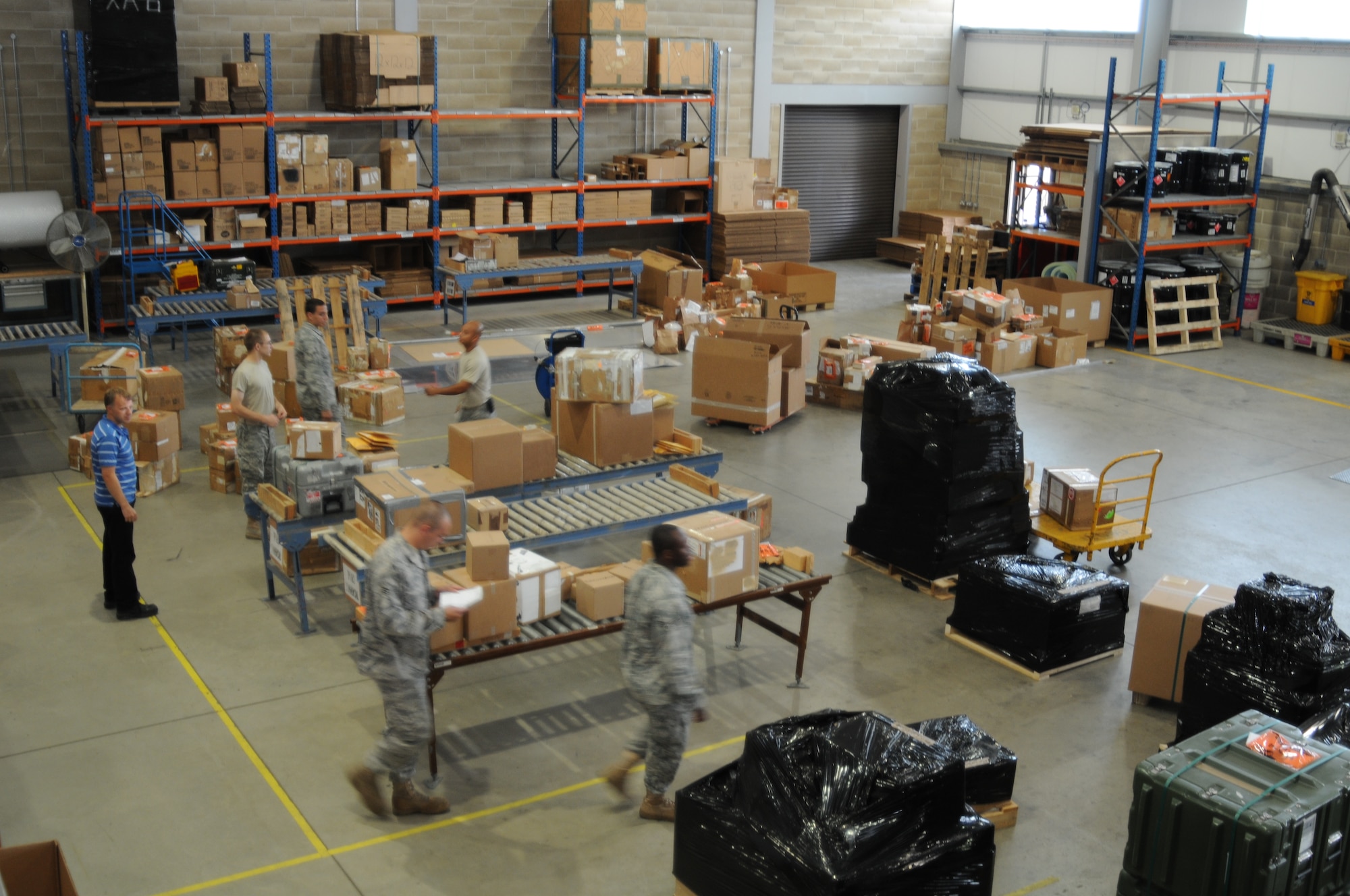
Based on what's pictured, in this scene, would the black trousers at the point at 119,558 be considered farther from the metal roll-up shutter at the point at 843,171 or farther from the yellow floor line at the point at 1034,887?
Result: the metal roll-up shutter at the point at 843,171

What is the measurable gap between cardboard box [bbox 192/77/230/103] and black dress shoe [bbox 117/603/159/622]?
8715mm

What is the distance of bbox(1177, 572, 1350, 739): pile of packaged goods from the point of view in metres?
6.09

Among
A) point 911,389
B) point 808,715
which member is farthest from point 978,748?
point 911,389

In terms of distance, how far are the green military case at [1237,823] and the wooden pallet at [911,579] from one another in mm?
3629

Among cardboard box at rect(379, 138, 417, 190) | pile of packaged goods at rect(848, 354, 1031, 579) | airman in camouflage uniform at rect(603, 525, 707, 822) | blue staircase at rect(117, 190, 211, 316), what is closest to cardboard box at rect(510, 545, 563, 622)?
airman in camouflage uniform at rect(603, 525, 707, 822)

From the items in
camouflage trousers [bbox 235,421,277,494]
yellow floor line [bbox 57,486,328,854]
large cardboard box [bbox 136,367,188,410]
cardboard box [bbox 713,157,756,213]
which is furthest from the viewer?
cardboard box [bbox 713,157,756,213]

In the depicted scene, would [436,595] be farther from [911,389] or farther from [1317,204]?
[1317,204]

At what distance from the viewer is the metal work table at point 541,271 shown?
15867 millimetres

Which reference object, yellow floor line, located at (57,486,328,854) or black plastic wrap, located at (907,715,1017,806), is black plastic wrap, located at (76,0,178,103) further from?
black plastic wrap, located at (907,715,1017,806)

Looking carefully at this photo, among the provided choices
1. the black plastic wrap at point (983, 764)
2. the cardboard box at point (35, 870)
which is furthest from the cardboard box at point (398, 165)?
the cardboard box at point (35, 870)

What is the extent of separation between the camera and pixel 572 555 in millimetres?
9094

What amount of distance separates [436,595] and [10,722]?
2.69 metres

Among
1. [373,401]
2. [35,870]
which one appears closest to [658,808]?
[35,870]

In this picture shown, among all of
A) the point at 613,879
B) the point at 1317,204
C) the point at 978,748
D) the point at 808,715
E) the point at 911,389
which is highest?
the point at 1317,204
